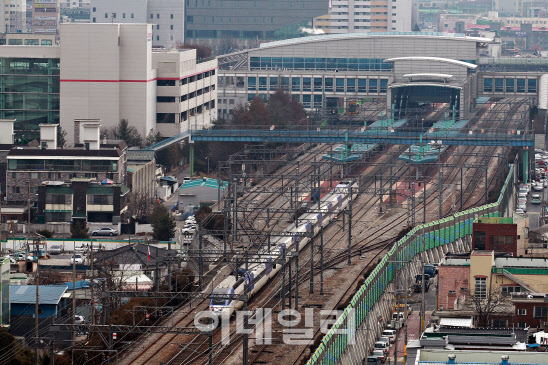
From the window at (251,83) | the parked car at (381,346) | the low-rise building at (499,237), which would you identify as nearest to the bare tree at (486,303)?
the parked car at (381,346)

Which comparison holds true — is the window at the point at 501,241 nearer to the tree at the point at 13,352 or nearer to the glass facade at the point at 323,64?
the tree at the point at 13,352

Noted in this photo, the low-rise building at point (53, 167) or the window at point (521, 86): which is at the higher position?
the window at point (521, 86)

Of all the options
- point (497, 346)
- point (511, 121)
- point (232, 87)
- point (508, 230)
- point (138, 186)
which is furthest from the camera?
point (232, 87)

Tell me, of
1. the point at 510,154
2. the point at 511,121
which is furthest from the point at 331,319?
the point at 511,121

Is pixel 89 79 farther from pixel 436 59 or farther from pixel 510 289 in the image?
pixel 510 289

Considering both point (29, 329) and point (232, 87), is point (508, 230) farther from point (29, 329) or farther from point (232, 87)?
point (232, 87)

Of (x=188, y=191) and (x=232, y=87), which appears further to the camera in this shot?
(x=232, y=87)

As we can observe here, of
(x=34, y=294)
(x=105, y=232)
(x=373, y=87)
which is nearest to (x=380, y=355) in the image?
(x=34, y=294)
